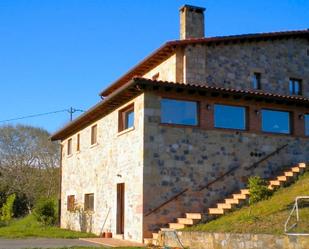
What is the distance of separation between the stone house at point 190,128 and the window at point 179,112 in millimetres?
33

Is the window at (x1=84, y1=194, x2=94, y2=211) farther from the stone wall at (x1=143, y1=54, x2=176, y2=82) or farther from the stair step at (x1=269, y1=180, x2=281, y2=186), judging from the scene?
the stair step at (x1=269, y1=180, x2=281, y2=186)

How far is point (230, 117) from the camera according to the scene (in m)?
16.2

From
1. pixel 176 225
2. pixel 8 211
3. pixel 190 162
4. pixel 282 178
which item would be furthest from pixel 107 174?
pixel 8 211

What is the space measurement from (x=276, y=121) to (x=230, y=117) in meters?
2.00

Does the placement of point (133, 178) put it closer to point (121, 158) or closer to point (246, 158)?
point (121, 158)

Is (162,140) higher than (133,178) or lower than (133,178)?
higher

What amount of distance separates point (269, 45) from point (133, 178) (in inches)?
354

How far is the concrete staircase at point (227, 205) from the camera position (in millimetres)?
13532

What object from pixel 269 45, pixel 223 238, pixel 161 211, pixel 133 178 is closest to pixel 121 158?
pixel 133 178

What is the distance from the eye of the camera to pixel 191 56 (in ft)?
59.0

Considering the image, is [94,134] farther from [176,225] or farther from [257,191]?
[257,191]

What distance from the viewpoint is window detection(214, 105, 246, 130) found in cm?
1599

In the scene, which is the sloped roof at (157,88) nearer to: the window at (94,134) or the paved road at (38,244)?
the window at (94,134)

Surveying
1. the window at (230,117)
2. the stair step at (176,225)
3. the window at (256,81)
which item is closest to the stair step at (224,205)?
the stair step at (176,225)
